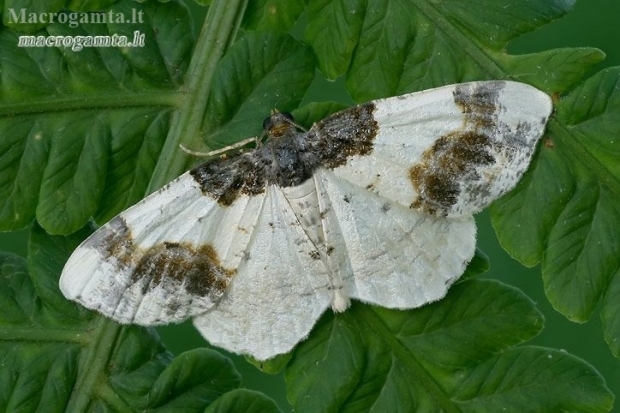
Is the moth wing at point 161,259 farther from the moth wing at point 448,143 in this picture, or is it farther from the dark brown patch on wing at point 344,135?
the moth wing at point 448,143

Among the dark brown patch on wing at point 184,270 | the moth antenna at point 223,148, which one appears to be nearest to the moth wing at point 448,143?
the moth antenna at point 223,148

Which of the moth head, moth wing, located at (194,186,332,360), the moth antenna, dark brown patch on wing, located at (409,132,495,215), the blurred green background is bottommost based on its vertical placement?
the blurred green background

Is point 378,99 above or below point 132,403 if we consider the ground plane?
above

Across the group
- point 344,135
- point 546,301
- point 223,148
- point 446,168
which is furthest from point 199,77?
point 546,301

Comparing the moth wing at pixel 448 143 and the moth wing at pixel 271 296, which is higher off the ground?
the moth wing at pixel 448 143

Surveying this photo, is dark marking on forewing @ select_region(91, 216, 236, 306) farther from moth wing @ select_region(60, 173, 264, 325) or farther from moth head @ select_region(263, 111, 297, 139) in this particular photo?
moth head @ select_region(263, 111, 297, 139)

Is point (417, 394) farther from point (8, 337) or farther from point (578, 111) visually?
point (8, 337)

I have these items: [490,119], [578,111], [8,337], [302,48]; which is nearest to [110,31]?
[302,48]

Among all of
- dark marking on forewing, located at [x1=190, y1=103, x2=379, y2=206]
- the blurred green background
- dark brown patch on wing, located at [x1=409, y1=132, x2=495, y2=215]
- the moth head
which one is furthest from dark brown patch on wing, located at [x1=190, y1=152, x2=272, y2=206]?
the blurred green background
